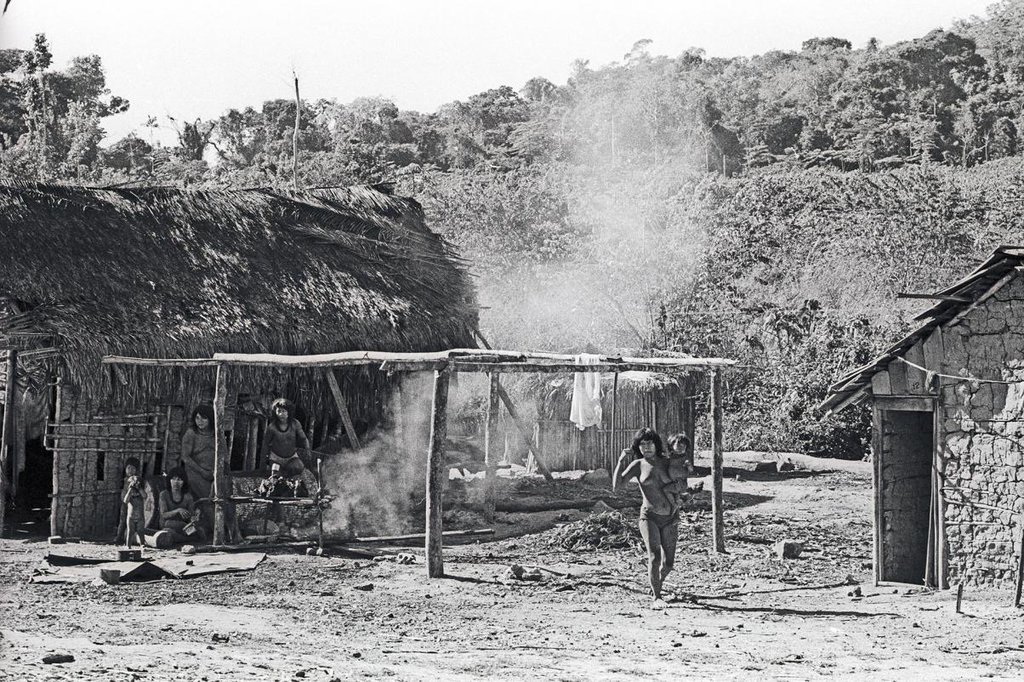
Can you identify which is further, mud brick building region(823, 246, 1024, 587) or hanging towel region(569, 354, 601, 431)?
hanging towel region(569, 354, 601, 431)

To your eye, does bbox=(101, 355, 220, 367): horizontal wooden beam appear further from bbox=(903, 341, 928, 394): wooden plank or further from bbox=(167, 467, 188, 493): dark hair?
bbox=(903, 341, 928, 394): wooden plank

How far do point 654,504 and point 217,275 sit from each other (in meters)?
7.40

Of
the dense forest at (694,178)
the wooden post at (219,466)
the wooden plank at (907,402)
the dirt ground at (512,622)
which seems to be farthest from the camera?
the dense forest at (694,178)

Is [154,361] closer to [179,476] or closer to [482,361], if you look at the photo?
[179,476]

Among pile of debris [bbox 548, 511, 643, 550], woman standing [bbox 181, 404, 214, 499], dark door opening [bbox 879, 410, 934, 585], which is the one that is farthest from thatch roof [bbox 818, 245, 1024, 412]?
woman standing [bbox 181, 404, 214, 499]

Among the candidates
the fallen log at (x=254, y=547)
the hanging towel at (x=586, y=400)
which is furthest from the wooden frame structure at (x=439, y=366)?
the hanging towel at (x=586, y=400)

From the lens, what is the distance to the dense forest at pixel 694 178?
86.3 ft

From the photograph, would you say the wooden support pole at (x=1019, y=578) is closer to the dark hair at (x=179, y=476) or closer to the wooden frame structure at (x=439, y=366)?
the wooden frame structure at (x=439, y=366)

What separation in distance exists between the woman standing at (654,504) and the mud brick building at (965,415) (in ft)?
6.97

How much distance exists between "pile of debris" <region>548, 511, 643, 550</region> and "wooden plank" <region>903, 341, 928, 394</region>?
3.54 m

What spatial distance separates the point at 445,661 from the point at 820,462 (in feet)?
47.6

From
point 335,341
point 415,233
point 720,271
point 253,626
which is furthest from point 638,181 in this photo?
point 253,626

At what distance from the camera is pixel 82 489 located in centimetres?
1286

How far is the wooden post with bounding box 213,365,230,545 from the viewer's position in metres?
12.3
